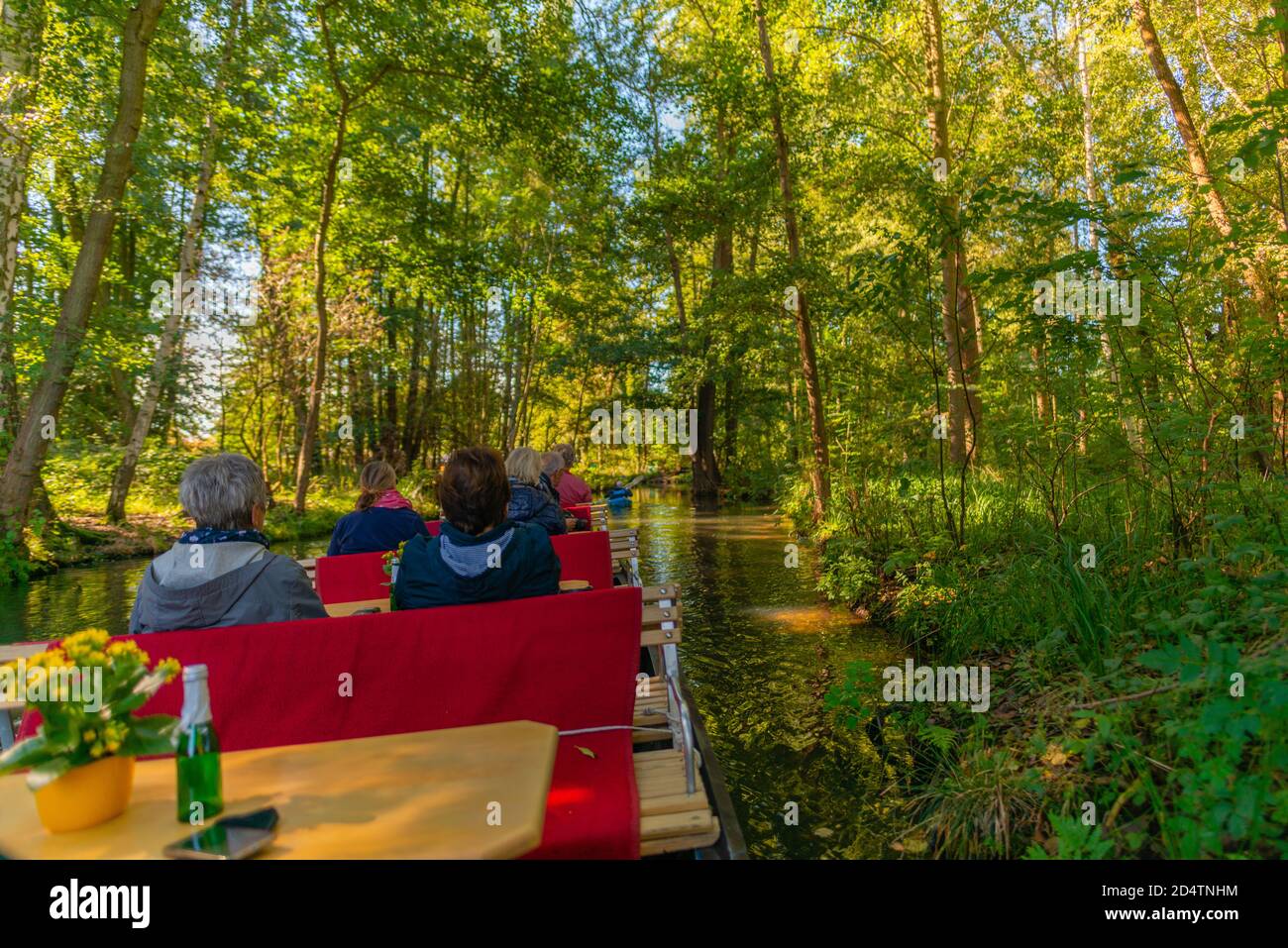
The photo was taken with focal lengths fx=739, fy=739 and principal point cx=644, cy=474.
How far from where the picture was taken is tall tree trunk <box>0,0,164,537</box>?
34.9ft

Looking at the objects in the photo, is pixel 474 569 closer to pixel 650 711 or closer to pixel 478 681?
pixel 478 681

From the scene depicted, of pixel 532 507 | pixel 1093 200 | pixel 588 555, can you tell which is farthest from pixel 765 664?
pixel 1093 200

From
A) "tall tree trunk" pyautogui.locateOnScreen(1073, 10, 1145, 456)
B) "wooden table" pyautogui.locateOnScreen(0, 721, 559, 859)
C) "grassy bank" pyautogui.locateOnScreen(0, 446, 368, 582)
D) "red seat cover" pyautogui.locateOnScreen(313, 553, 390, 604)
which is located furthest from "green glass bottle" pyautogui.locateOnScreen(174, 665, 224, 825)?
"grassy bank" pyautogui.locateOnScreen(0, 446, 368, 582)

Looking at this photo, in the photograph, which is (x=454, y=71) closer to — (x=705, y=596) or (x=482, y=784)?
(x=705, y=596)

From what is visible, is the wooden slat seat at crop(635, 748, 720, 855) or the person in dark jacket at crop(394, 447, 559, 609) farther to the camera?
the person in dark jacket at crop(394, 447, 559, 609)

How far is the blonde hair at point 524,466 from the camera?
18.8ft

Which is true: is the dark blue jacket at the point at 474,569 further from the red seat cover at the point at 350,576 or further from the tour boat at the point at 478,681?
the red seat cover at the point at 350,576

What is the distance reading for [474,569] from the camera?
3.15m

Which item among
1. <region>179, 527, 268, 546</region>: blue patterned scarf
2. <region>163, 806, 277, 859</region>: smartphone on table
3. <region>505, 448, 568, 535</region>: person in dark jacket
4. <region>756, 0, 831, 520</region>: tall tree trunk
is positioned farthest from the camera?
<region>756, 0, 831, 520</region>: tall tree trunk

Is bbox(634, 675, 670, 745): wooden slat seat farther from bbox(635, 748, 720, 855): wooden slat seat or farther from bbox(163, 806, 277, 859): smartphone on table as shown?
bbox(163, 806, 277, 859): smartphone on table

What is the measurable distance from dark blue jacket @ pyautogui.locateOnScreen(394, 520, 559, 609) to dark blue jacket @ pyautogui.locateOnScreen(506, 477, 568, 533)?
7.93 ft

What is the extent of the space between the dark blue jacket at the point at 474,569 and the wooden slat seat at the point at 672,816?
0.95 m

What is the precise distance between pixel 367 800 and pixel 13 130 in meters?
12.7

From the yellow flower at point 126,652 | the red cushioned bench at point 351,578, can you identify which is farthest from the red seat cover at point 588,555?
the yellow flower at point 126,652
